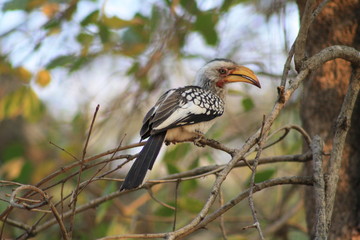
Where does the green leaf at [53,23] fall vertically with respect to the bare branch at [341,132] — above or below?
above

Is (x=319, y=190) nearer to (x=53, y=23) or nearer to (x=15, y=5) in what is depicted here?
(x=15, y=5)

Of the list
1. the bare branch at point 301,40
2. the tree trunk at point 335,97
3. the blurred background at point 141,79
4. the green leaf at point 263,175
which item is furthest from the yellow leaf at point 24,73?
the bare branch at point 301,40

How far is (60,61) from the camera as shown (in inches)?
125

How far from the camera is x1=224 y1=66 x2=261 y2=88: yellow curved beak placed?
2885 mm

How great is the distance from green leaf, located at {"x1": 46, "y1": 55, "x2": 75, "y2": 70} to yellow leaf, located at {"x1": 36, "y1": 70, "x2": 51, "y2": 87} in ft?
1.47

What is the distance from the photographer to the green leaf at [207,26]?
3.15m

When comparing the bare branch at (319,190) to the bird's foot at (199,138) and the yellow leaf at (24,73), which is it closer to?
the bird's foot at (199,138)

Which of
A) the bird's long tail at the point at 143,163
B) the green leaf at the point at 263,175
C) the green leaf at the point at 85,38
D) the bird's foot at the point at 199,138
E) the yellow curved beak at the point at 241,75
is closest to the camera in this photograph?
the bird's long tail at the point at 143,163

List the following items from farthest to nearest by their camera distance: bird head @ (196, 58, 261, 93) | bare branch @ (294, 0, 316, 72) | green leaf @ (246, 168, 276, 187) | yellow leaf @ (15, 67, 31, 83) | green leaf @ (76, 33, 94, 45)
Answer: yellow leaf @ (15, 67, 31, 83)
green leaf @ (76, 33, 94, 45)
bird head @ (196, 58, 261, 93)
green leaf @ (246, 168, 276, 187)
bare branch @ (294, 0, 316, 72)

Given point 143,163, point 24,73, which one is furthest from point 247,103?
point 24,73

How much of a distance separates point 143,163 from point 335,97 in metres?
1.05

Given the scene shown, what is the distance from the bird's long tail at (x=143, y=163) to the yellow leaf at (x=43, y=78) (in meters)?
1.59

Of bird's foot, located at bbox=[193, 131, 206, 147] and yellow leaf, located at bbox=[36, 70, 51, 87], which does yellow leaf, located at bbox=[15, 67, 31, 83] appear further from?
bird's foot, located at bbox=[193, 131, 206, 147]

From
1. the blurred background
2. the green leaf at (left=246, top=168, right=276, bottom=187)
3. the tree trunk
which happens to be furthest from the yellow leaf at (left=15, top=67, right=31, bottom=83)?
Answer: the tree trunk
